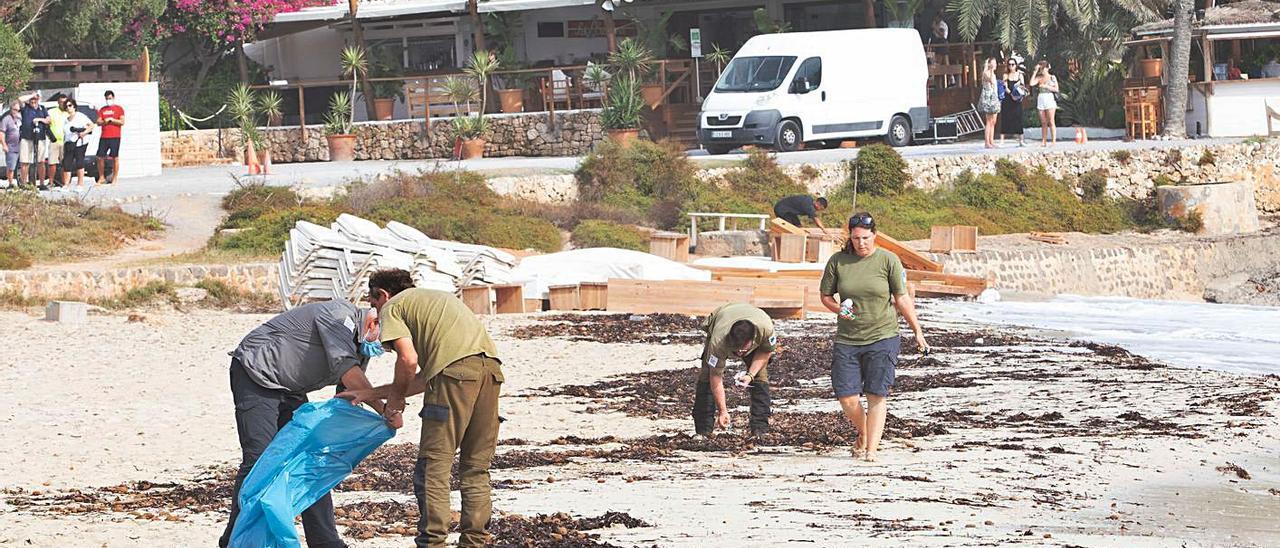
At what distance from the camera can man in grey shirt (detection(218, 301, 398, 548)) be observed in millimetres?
7352

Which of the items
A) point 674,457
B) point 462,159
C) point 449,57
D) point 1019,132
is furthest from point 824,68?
point 674,457

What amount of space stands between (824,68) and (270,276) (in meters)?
13.1

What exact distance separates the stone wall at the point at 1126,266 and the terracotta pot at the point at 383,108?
49.2ft

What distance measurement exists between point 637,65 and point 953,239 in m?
10.8

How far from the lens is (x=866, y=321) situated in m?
10.4

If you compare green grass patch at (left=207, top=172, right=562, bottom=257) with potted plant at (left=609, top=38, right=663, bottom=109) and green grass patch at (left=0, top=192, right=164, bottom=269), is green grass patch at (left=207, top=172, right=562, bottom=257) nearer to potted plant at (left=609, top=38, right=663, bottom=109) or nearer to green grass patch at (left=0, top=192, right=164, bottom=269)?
green grass patch at (left=0, top=192, right=164, bottom=269)

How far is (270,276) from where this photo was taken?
21.5 m

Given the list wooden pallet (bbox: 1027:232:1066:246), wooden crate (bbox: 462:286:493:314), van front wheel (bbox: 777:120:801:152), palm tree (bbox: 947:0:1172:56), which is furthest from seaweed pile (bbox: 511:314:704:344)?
palm tree (bbox: 947:0:1172:56)

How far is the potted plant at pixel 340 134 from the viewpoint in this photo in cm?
3456

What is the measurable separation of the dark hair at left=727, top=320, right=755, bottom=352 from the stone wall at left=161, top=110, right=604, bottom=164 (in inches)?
924

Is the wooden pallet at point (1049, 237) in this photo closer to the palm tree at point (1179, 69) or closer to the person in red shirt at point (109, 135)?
the palm tree at point (1179, 69)

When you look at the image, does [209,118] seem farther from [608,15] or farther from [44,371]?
[44,371]

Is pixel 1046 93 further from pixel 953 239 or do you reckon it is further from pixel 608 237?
pixel 608 237

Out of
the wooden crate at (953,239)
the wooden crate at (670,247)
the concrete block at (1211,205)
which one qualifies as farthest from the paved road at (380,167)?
the wooden crate at (670,247)
